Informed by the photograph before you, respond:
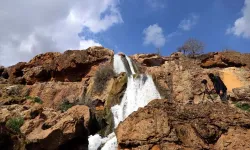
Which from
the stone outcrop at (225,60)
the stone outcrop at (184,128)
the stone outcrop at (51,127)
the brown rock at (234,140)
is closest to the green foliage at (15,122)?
the stone outcrop at (51,127)

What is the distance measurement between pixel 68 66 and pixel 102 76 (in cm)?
701

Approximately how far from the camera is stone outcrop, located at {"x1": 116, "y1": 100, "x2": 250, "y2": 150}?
480 inches

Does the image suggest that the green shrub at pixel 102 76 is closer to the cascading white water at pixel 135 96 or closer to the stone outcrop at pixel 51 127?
the cascading white water at pixel 135 96

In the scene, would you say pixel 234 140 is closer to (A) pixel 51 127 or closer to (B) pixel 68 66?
(A) pixel 51 127

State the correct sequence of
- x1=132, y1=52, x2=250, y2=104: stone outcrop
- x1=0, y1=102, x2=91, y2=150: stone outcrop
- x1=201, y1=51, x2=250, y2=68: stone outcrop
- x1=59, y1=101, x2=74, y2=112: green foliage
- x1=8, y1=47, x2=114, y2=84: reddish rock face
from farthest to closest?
x1=201, y1=51, x2=250, y2=68: stone outcrop, x1=8, y1=47, x2=114, y2=84: reddish rock face, x1=132, y1=52, x2=250, y2=104: stone outcrop, x1=59, y1=101, x2=74, y2=112: green foliage, x1=0, y1=102, x2=91, y2=150: stone outcrop

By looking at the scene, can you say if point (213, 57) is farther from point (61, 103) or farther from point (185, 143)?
point (185, 143)

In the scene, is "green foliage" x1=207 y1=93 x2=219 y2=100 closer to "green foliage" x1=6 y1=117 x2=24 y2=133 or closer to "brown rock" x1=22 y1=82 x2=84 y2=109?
"brown rock" x1=22 y1=82 x2=84 y2=109

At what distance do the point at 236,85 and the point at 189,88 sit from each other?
25.3ft

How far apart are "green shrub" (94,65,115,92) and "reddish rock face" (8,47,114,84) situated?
2776 mm

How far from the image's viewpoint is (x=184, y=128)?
12695 mm

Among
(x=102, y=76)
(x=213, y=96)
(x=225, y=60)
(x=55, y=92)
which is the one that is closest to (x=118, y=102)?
(x=102, y=76)

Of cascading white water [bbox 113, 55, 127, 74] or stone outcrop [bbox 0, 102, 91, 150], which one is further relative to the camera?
cascading white water [bbox 113, 55, 127, 74]

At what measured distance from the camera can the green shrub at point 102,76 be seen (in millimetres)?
35375

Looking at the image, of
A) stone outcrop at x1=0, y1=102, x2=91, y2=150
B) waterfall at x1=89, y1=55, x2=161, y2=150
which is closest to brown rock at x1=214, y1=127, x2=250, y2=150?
stone outcrop at x1=0, y1=102, x2=91, y2=150
